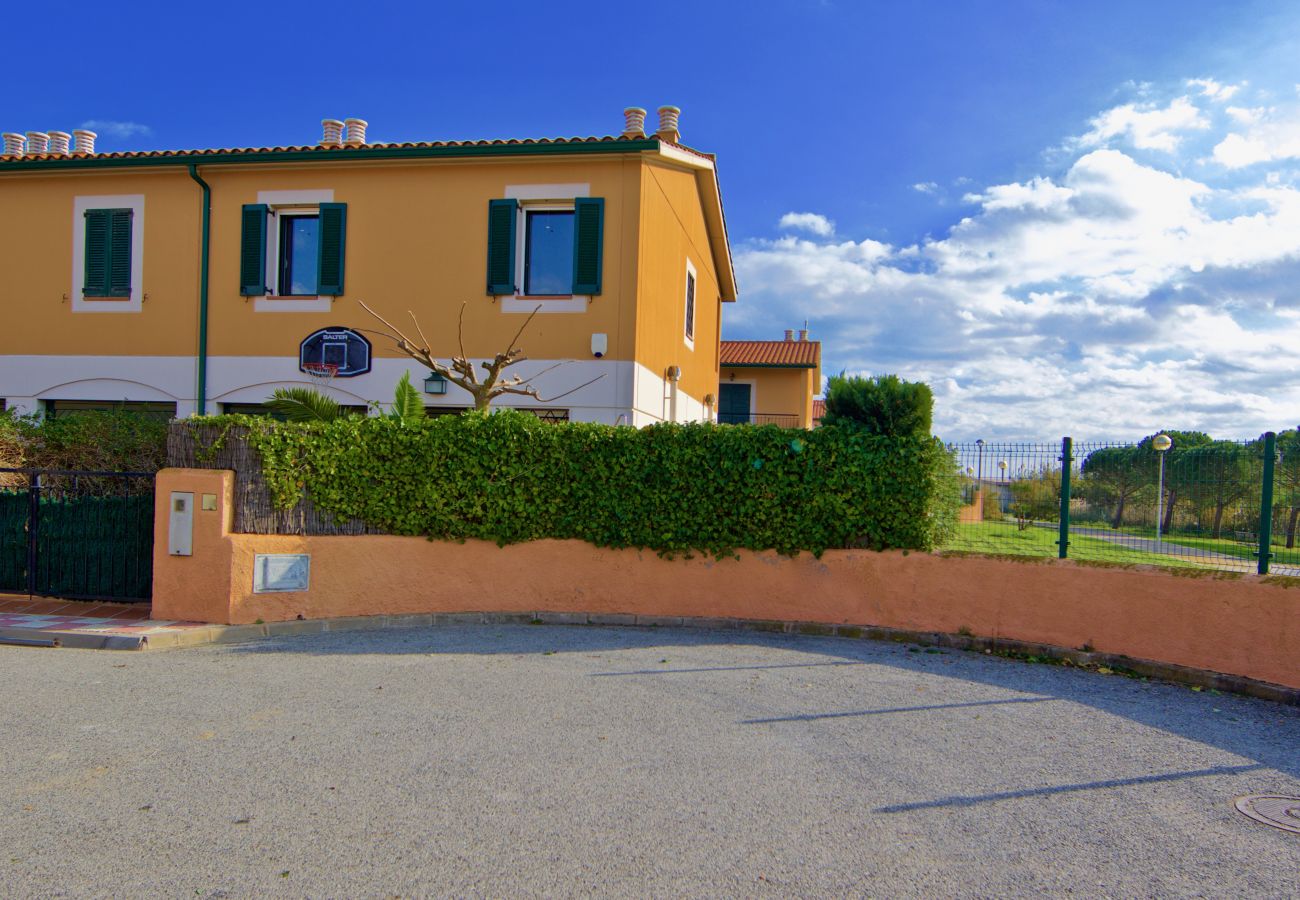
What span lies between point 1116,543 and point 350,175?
12.0 meters

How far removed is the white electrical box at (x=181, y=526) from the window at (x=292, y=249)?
18.4ft

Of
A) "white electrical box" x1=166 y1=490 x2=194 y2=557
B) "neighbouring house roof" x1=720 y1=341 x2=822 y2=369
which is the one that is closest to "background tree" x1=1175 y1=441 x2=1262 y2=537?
"white electrical box" x1=166 y1=490 x2=194 y2=557

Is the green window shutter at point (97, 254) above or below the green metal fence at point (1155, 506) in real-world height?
above

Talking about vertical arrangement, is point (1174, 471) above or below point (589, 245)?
below

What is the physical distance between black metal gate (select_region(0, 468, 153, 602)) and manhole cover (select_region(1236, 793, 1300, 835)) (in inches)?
395

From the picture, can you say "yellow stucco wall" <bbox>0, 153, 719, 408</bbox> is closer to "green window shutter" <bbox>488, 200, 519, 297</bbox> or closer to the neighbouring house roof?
"green window shutter" <bbox>488, 200, 519, 297</bbox>

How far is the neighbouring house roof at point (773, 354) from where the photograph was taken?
25172mm

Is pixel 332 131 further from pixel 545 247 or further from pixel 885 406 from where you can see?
pixel 885 406

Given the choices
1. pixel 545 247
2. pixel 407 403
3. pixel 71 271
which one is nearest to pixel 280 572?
pixel 407 403

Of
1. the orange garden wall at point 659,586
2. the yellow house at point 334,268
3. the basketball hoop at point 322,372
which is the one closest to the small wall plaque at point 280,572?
the orange garden wall at point 659,586

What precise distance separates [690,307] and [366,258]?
21.6ft

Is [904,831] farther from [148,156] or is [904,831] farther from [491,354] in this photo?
[148,156]

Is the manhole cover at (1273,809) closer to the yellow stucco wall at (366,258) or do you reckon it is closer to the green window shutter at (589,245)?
the yellow stucco wall at (366,258)

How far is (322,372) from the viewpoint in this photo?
1334 centimetres
